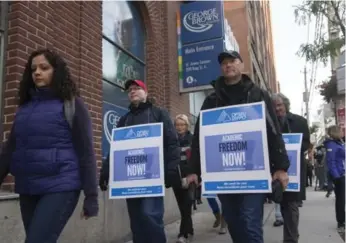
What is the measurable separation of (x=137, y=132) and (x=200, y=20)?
6.22 m

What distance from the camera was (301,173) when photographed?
5.14 m

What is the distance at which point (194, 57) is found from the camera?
393 inches

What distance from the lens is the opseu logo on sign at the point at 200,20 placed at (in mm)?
9836

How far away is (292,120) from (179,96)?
4.81m

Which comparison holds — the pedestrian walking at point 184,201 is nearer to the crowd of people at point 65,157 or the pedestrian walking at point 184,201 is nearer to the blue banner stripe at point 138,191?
the blue banner stripe at point 138,191

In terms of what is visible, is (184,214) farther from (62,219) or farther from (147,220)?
(62,219)

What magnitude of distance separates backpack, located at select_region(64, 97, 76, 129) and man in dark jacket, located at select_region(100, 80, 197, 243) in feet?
4.31

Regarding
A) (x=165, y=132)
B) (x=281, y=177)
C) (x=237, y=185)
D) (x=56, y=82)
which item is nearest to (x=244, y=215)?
(x=237, y=185)

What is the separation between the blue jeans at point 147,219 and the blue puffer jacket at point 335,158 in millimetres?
3858

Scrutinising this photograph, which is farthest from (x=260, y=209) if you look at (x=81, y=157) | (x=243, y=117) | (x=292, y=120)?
(x=292, y=120)

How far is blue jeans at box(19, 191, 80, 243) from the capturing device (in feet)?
8.19

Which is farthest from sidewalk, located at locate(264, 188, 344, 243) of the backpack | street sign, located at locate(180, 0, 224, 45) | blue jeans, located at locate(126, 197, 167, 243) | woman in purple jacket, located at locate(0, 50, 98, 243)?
street sign, located at locate(180, 0, 224, 45)

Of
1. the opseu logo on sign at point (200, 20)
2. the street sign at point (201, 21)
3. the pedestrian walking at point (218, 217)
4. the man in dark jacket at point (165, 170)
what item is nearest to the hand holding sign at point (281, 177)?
the man in dark jacket at point (165, 170)

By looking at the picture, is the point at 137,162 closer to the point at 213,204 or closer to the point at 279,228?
the point at 213,204
